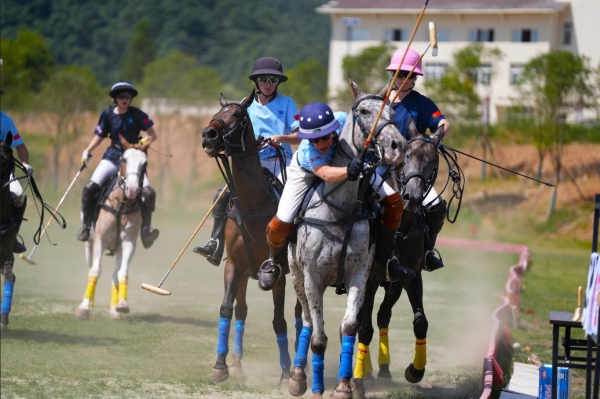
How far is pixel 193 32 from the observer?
8169cm

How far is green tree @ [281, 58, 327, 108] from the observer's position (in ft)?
154

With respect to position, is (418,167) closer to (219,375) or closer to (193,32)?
(219,375)

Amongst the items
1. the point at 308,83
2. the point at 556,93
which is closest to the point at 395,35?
the point at 308,83

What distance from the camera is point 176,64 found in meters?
46.2

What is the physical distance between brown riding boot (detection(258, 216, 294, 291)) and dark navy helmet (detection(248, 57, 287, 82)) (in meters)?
2.24

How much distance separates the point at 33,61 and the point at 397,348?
3833cm

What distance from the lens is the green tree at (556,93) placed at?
31438mm

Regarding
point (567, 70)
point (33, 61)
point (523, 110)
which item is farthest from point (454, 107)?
point (33, 61)

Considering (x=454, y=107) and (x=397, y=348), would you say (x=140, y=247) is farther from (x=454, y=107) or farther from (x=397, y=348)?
(x=454, y=107)

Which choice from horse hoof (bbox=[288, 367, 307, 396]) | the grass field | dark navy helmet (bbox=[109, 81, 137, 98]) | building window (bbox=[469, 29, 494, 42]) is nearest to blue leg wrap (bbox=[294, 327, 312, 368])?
horse hoof (bbox=[288, 367, 307, 396])

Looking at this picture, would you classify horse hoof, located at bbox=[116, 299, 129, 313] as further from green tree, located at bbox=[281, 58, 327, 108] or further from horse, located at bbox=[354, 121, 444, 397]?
green tree, located at bbox=[281, 58, 327, 108]

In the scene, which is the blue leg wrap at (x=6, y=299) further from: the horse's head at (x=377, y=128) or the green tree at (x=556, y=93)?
the green tree at (x=556, y=93)

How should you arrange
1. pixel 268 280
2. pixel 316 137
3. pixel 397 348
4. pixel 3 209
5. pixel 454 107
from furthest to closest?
1. pixel 454 107
2. pixel 397 348
3. pixel 3 209
4. pixel 268 280
5. pixel 316 137

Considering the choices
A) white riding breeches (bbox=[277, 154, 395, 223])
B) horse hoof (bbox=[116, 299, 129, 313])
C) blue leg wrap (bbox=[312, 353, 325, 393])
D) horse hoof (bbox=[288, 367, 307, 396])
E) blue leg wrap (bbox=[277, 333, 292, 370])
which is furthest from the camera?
horse hoof (bbox=[116, 299, 129, 313])
